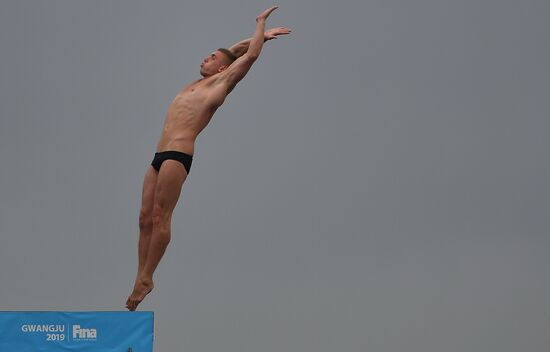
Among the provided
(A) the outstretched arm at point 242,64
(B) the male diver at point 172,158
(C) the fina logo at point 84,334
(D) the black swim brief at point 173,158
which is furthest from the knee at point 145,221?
(A) the outstretched arm at point 242,64

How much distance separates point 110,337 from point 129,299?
42.9 inches

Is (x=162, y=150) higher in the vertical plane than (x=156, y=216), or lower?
higher

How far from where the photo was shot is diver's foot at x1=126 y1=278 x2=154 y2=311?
1197cm

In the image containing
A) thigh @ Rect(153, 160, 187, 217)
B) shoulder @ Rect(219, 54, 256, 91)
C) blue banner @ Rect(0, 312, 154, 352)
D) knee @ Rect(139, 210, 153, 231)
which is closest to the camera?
blue banner @ Rect(0, 312, 154, 352)

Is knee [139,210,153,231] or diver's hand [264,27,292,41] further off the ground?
diver's hand [264,27,292,41]

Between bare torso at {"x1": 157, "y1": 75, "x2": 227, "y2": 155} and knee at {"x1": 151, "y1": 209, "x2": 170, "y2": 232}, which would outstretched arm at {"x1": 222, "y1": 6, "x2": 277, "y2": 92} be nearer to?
bare torso at {"x1": 157, "y1": 75, "x2": 227, "y2": 155}

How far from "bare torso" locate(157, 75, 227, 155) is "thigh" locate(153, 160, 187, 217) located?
0.79 feet

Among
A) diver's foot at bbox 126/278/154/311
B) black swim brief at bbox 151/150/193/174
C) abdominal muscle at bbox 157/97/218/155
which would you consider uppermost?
abdominal muscle at bbox 157/97/218/155

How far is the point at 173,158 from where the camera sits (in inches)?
469

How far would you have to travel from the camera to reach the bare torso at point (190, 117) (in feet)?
39.5

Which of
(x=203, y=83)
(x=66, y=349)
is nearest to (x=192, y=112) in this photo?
(x=203, y=83)

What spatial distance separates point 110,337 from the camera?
10.9 metres

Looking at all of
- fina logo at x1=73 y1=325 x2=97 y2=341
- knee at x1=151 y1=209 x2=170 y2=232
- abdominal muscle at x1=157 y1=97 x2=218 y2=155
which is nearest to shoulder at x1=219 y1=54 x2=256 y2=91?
abdominal muscle at x1=157 y1=97 x2=218 y2=155

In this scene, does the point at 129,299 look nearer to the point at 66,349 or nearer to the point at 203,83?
the point at 66,349
